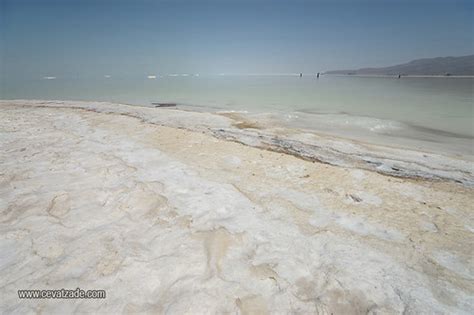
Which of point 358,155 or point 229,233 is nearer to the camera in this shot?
point 229,233

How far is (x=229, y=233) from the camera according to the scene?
3.02 m

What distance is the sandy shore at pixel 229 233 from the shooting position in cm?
225

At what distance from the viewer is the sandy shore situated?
2252mm

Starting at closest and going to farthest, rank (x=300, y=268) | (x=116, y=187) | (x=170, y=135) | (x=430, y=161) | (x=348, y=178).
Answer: (x=300, y=268) < (x=116, y=187) < (x=348, y=178) < (x=430, y=161) < (x=170, y=135)

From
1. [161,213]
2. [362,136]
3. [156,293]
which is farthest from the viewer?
[362,136]

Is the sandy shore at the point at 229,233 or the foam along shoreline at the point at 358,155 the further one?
the foam along shoreline at the point at 358,155

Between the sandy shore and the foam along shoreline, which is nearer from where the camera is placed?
the sandy shore

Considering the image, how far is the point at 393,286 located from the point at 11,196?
190 inches

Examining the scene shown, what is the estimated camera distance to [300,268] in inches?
101

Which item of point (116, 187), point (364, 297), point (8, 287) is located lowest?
point (364, 297)

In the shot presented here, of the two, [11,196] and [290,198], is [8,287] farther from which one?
[290,198]

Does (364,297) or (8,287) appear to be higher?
(8,287)

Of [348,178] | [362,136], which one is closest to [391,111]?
[362,136]

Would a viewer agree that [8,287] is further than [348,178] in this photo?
No
